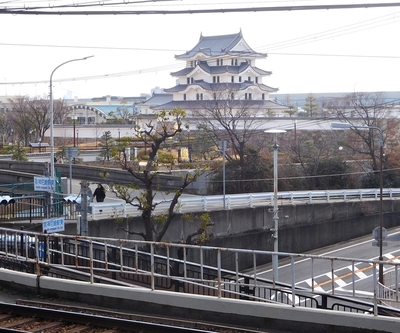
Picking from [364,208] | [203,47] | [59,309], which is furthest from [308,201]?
[203,47]

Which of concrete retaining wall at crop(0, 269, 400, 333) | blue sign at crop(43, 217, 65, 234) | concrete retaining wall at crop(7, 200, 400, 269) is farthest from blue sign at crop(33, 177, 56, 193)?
concrete retaining wall at crop(0, 269, 400, 333)

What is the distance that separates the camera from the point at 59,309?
31.6 feet

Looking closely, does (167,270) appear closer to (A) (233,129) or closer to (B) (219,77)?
(A) (233,129)

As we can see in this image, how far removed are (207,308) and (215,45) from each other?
71368mm

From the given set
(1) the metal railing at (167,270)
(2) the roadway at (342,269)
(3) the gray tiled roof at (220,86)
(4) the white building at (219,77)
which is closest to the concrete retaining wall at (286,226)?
(2) the roadway at (342,269)

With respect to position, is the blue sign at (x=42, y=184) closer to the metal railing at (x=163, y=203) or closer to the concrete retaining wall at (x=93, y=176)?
the metal railing at (x=163, y=203)

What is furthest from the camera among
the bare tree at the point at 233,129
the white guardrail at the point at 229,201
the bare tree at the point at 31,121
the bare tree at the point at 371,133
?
the bare tree at the point at 31,121

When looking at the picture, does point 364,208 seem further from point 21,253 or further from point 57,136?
point 57,136

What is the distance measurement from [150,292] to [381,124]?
37763mm

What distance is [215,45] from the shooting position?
78.4 metres

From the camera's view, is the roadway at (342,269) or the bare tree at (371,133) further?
the bare tree at (371,133)

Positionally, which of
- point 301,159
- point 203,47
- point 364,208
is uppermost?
point 203,47

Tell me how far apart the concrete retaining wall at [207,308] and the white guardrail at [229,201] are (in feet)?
38.5

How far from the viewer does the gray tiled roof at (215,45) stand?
72600mm
